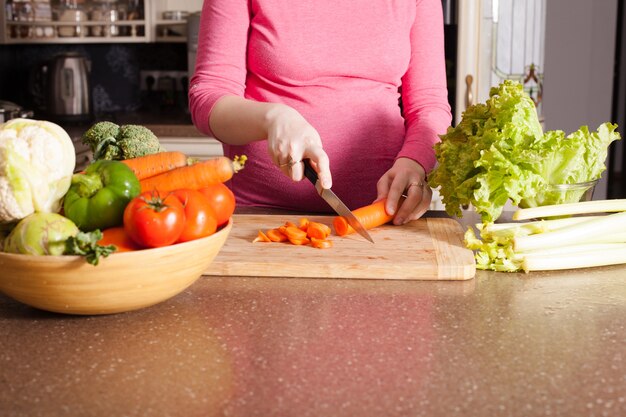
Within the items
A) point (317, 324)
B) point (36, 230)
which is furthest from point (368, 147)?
point (36, 230)

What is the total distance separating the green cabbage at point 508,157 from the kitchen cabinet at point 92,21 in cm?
265

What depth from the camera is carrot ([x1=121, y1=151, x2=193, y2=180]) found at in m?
1.19

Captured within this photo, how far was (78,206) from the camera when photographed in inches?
40.1

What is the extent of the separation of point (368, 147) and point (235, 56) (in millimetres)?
378

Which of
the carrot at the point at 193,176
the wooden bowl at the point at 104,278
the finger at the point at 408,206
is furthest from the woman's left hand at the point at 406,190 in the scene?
the wooden bowl at the point at 104,278

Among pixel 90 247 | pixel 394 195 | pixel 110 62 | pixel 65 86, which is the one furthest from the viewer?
pixel 110 62

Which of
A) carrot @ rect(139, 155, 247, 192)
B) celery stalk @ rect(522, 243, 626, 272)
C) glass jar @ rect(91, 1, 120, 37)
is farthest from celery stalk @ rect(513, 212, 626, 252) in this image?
glass jar @ rect(91, 1, 120, 37)

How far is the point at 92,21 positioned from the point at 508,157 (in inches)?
116

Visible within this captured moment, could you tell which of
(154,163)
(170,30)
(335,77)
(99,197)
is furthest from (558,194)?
(170,30)

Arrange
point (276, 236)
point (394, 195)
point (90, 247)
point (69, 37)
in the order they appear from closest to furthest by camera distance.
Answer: point (90, 247), point (276, 236), point (394, 195), point (69, 37)

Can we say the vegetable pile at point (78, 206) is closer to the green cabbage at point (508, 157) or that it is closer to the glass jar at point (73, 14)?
the green cabbage at point (508, 157)

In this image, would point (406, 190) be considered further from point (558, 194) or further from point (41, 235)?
point (41, 235)

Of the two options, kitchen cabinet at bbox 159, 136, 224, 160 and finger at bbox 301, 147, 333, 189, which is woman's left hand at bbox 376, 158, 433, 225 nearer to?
finger at bbox 301, 147, 333, 189

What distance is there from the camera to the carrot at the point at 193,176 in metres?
1.16
